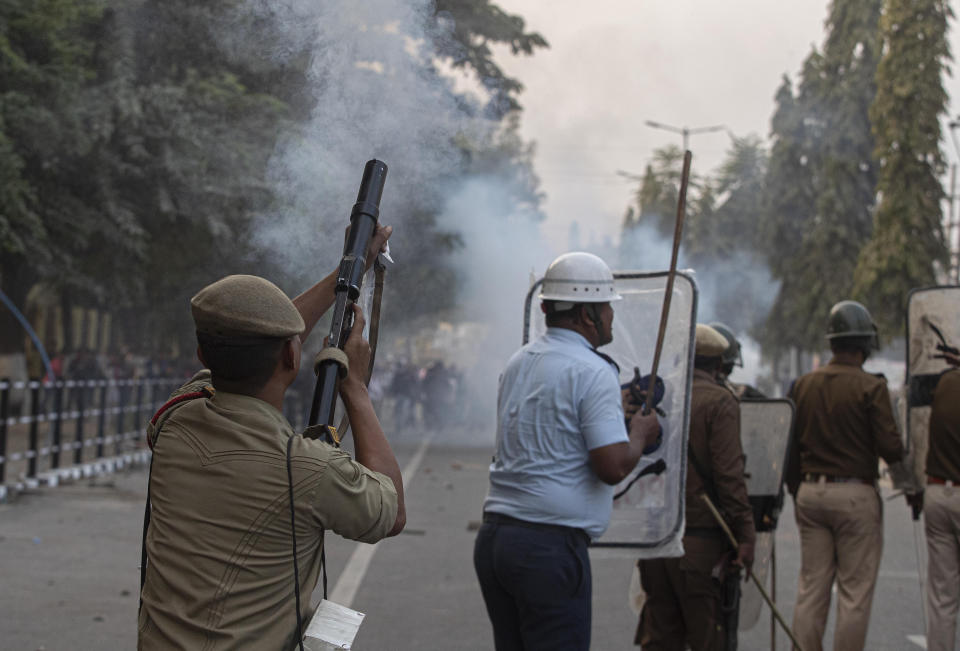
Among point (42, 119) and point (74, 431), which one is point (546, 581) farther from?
point (74, 431)

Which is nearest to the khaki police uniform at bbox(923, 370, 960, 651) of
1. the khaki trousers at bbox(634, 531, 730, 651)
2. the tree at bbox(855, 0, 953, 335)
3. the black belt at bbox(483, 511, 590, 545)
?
the khaki trousers at bbox(634, 531, 730, 651)

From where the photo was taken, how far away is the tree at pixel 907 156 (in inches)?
867

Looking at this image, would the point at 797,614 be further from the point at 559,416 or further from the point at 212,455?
the point at 212,455

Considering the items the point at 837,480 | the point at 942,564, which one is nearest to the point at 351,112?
the point at 837,480

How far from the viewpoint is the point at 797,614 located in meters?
5.41

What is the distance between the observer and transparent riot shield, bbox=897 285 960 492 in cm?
529

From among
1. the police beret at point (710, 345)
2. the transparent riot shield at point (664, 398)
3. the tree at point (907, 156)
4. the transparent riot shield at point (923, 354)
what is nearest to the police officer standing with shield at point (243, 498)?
the transparent riot shield at point (664, 398)

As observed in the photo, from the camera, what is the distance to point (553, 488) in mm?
3383

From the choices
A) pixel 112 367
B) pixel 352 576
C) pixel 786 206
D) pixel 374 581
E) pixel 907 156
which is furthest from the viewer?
pixel 786 206

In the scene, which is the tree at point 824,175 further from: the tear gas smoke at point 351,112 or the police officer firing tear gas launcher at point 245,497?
the police officer firing tear gas launcher at point 245,497

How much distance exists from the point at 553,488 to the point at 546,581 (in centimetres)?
28

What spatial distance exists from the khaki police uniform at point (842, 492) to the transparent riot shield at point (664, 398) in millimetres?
1274

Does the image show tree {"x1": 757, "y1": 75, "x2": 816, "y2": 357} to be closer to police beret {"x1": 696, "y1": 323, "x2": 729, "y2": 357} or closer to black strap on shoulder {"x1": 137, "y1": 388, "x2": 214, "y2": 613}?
police beret {"x1": 696, "y1": 323, "x2": 729, "y2": 357}

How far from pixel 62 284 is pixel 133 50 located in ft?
15.3
